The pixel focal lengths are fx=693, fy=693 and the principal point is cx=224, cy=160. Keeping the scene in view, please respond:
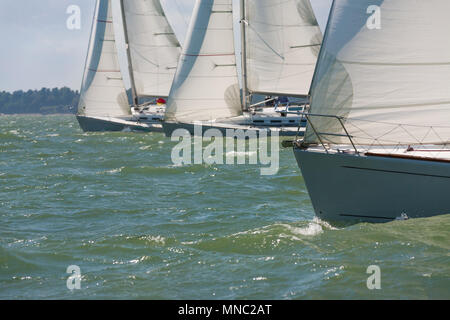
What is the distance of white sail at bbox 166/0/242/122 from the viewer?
34.0 meters

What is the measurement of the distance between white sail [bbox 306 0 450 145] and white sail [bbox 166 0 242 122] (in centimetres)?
2284

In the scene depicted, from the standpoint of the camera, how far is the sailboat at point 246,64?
33.0m

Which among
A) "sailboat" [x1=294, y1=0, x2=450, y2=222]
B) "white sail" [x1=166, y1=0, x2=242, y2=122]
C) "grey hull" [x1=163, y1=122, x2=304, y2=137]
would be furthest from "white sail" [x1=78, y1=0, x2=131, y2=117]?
"sailboat" [x1=294, y1=0, x2=450, y2=222]

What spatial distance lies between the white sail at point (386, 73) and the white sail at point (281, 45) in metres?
21.8

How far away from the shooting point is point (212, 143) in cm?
3278

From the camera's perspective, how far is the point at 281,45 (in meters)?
33.1

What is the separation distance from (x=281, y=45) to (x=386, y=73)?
72.6 ft

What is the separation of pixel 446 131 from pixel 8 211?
902cm

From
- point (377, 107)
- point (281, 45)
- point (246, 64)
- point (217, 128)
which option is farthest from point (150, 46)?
point (377, 107)

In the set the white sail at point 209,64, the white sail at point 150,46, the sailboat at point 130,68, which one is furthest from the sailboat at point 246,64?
the white sail at point 150,46

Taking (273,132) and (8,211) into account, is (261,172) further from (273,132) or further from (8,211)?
(273,132)

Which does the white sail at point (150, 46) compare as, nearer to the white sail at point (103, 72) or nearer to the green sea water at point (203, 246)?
the white sail at point (103, 72)

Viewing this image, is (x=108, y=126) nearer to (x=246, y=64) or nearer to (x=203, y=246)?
(x=246, y=64)

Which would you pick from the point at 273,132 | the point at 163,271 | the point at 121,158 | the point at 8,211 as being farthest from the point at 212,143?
the point at 163,271
